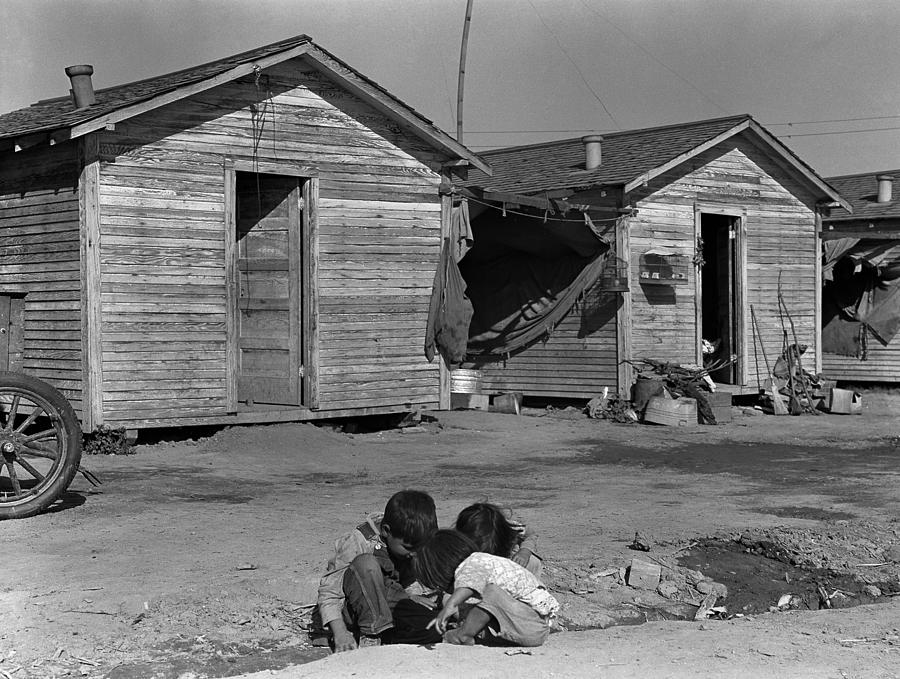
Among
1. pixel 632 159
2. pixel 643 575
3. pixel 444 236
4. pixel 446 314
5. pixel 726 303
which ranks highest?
pixel 632 159

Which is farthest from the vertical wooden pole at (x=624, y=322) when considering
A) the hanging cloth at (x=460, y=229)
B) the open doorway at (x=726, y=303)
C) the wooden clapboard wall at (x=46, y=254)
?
the wooden clapboard wall at (x=46, y=254)

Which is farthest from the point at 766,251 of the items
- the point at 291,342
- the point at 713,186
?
the point at 291,342

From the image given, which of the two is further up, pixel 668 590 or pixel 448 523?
pixel 448 523

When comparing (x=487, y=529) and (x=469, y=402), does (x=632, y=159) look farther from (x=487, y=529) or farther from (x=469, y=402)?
(x=487, y=529)

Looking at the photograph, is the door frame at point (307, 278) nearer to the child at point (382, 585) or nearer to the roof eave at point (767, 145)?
the roof eave at point (767, 145)

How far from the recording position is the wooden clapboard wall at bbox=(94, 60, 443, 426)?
40.6 feet

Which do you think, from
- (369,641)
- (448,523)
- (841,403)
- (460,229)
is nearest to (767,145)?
(841,403)

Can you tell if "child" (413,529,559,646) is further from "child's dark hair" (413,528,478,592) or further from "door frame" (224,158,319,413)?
"door frame" (224,158,319,413)

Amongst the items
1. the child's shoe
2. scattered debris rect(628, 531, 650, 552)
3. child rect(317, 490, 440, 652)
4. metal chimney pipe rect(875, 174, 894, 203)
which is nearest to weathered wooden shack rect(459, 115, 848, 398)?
metal chimney pipe rect(875, 174, 894, 203)

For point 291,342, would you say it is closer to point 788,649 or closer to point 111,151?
point 111,151

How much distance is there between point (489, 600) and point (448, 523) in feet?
10.2

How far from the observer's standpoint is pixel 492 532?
5859mm

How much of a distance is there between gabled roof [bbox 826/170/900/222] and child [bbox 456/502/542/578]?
740 inches

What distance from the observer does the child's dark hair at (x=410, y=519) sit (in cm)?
580
